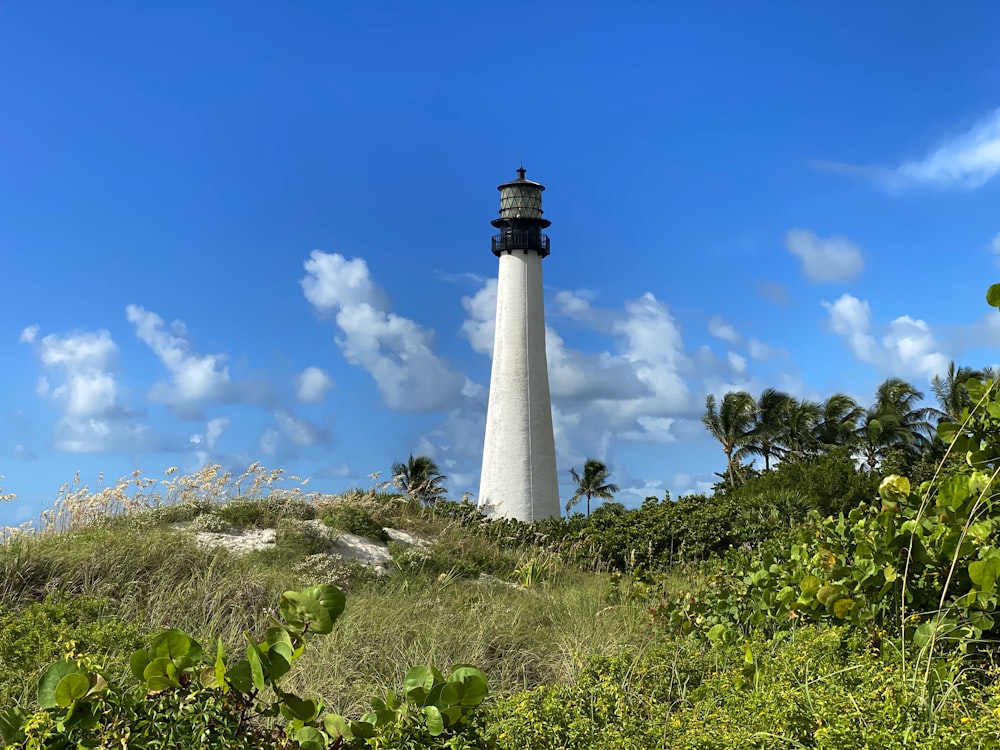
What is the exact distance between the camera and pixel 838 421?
3725 cm

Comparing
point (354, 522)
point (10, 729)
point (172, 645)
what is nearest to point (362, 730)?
point (172, 645)

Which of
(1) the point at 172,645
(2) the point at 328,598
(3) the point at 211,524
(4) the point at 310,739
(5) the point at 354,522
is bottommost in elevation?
(4) the point at 310,739

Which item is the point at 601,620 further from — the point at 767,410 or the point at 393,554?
the point at 767,410

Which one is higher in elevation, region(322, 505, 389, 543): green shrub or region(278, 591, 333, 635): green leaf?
region(322, 505, 389, 543): green shrub

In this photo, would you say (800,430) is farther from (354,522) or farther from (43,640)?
(43,640)

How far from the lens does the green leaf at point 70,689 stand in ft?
8.04

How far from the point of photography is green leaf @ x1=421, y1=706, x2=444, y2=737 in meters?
2.53

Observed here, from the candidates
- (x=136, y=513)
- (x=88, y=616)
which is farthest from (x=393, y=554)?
(x=88, y=616)

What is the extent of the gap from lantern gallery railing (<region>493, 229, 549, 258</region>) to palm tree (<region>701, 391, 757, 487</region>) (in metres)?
14.8

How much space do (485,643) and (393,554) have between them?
5.48 metres

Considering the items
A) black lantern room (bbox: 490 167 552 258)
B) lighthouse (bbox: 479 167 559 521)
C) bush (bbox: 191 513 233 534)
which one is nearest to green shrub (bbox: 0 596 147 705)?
bush (bbox: 191 513 233 534)

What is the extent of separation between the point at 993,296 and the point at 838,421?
3558cm

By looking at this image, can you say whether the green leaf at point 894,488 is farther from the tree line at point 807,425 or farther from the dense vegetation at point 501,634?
the tree line at point 807,425

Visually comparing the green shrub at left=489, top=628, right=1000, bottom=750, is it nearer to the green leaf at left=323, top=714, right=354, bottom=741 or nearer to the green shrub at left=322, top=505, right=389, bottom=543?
the green leaf at left=323, top=714, right=354, bottom=741
